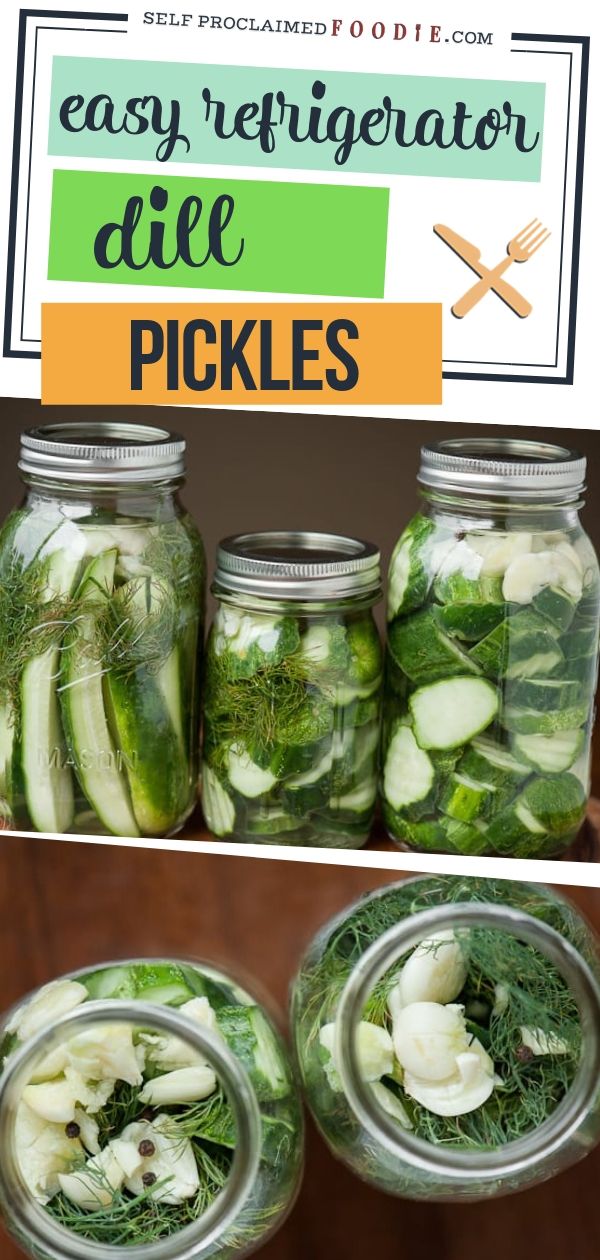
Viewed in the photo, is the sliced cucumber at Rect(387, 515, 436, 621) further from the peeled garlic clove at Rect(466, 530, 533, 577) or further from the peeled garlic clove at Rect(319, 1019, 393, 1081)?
the peeled garlic clove at Rect(319, 1019, 393, 1081)

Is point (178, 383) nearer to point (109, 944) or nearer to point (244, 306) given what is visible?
point (244, 306)

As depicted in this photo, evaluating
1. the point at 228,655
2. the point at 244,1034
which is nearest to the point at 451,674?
the point at 228,655

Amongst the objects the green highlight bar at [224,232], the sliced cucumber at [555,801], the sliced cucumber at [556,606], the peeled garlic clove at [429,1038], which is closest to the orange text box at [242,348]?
the green highlight bar at [224,232]

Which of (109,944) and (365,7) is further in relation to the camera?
(109,944)

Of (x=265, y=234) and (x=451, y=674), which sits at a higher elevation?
(x=265, y=234)

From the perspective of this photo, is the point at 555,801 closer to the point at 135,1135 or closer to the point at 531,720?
the point at 531,720
